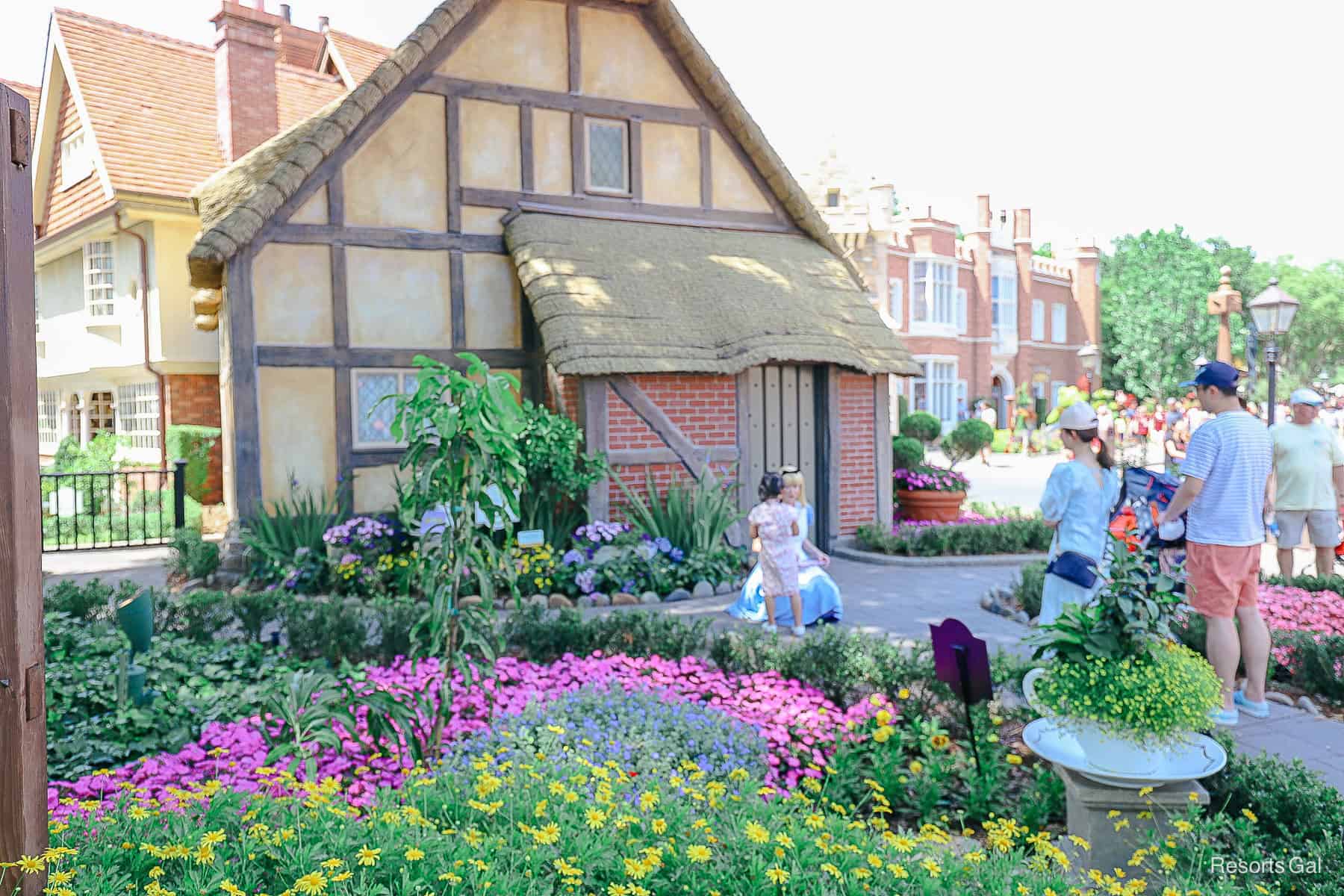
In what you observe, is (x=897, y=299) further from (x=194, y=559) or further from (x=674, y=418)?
(x=194, y=559)

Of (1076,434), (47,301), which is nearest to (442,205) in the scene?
(1076,434)

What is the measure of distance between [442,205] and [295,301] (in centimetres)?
194

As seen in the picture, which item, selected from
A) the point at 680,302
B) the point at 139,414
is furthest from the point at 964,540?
the point at 139,414

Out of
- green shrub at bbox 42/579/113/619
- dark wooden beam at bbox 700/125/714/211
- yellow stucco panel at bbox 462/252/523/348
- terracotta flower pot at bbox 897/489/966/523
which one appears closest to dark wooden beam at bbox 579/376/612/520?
yellow stucco panel at bbox 462/252/523/348

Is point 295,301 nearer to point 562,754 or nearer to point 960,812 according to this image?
point 562,754

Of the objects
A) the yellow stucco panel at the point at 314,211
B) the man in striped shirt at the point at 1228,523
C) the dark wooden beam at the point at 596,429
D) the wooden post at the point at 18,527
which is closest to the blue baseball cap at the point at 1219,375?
the man in striped shirt at the point at 1228,523

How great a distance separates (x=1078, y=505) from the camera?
5398 millimetres

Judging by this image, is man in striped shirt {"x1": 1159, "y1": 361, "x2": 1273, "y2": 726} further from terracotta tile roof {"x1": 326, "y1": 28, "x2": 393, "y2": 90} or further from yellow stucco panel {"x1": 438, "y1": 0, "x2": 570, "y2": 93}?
terracotta tile roof {"x1": 326, "y1": 28, "x2": 393, "y2": 90}

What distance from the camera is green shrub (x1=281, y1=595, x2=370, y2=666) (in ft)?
20.6

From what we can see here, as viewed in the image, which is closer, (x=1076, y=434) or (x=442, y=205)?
→ (x=1076, y=434)

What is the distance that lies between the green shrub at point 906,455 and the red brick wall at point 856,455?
4.47 feet

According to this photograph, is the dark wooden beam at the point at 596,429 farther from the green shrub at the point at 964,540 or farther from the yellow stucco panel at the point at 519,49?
the yellow stucco panel at the point at 519,49

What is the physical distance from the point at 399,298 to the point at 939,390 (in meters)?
28.7

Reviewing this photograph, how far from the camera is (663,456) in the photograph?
35.4ft
